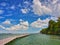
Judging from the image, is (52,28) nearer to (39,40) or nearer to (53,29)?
(53,29)

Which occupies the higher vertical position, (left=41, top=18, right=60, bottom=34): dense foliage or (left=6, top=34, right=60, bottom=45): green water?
(left=41, top=18, right=60, bottom=34): dense foliage

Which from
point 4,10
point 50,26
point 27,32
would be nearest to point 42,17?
point 50,26

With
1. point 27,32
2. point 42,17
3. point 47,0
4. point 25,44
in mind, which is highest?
point 47,0

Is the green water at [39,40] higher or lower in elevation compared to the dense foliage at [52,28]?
lower

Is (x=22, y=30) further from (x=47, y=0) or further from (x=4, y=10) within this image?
(x=47, y=0)

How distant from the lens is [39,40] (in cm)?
219

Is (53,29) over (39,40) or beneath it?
over

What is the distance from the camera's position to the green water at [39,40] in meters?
2.15

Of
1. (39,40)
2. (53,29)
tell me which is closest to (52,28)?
(53,29)

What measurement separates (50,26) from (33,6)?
1.54 feet

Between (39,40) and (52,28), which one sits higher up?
(52,28)

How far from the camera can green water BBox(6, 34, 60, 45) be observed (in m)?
2.15

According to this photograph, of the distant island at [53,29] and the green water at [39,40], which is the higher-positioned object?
the distant island at [53,29]

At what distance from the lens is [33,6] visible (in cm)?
227
